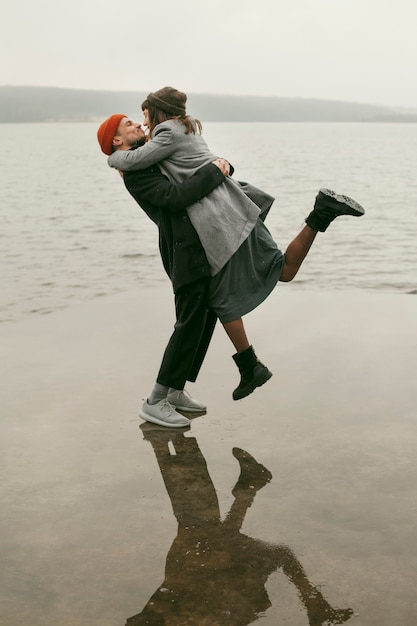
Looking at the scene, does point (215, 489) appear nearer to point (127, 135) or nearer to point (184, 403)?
point (184, 403)

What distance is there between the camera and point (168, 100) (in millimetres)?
4324

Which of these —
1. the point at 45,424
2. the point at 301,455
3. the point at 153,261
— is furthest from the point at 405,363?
the point at 153,261

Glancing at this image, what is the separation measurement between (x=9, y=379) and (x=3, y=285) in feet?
14.8

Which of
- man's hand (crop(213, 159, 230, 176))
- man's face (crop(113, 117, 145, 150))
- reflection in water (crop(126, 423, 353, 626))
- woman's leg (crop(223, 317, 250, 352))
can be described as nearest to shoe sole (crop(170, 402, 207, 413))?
woman's leg (crop(223, 317, 250, 352))

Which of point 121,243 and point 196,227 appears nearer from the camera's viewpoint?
point 196,227

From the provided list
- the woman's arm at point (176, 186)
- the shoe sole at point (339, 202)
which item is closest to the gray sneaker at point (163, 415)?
the woman's arm at point (176, 186)

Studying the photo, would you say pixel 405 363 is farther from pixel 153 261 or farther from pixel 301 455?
pixel 153 261

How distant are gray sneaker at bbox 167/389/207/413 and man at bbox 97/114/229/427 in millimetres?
104

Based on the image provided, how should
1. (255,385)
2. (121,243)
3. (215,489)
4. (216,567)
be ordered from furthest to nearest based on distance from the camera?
1. (121,243)
2. (255,385)
3. (215,489)
4. (216,567)

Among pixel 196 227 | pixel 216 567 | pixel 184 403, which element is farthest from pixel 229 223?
pixel 216 567

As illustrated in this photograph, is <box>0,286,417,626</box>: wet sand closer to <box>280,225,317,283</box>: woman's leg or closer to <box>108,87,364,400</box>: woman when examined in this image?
<box>108,87,364,400</box>: woman

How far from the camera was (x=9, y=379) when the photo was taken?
534 centimetres

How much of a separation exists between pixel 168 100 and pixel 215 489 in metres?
1.96

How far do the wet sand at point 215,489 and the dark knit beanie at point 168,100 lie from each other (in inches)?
65.4
